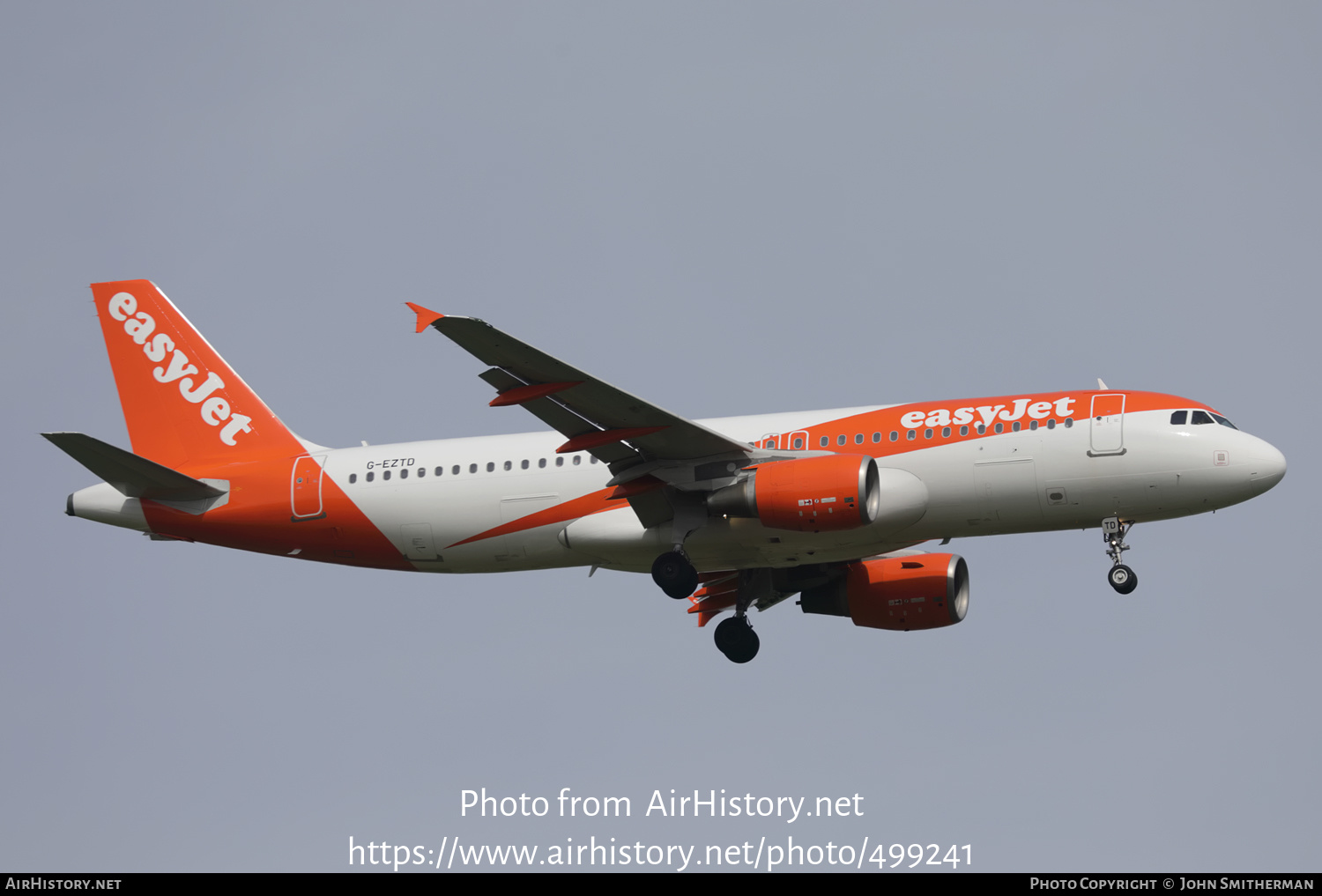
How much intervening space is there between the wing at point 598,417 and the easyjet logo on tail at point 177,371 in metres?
10.0

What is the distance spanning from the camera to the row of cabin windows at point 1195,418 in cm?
3338

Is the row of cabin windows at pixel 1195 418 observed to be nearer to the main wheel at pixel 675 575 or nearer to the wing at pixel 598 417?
the wing at pixel 598 417

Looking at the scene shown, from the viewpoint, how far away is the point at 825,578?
3938 cm

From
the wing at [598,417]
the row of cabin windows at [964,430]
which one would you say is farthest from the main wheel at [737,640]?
the row of cabin windows at [964,430]

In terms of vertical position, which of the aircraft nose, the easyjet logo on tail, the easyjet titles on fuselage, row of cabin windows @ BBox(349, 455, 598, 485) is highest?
the easyjet logo on tail

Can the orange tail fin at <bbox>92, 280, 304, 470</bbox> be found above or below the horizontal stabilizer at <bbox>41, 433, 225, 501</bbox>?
above

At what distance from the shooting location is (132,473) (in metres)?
36.6

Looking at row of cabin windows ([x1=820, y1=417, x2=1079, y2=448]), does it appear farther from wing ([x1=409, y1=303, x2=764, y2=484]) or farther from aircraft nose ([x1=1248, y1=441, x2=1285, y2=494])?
aircraft nose ([x1=1248, y1=441, x2=1285, y2=494])

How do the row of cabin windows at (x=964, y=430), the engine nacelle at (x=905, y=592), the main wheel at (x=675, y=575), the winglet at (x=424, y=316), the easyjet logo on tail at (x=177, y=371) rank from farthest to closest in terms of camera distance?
the easyjet logo on tail at (x=177, y=371)
the engine nacelle at (x=905, y=592)
the main wheel at (x=675, y=575)
the row of cabin windows at (x=964, y=430)
the winglet at (x=424, y=316)

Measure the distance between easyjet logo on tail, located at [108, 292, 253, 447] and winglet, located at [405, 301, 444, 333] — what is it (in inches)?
466

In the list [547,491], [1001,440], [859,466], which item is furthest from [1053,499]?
[547,491]

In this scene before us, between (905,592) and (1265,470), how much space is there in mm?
9237

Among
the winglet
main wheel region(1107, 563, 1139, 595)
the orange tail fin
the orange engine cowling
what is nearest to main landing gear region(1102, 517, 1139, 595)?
main wheel region(1107, 563, 1139, 595)

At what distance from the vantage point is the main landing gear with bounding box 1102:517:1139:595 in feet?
110
